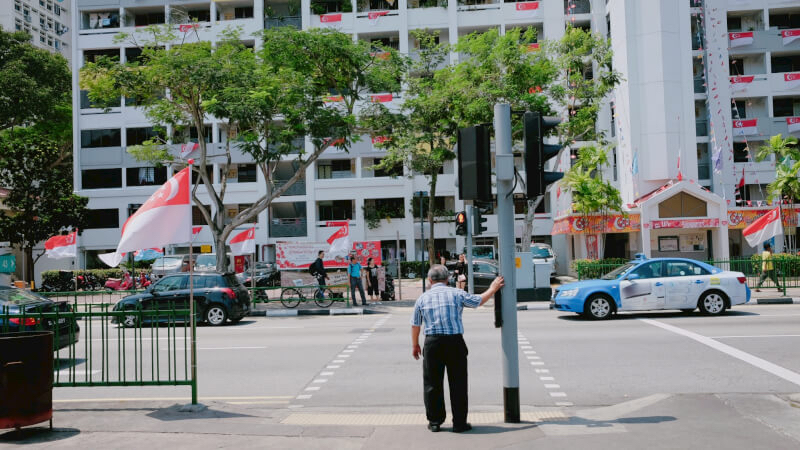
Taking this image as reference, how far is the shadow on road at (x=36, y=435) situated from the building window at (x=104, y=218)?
133ft

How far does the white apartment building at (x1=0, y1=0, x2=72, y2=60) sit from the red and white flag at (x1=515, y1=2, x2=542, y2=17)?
143ft

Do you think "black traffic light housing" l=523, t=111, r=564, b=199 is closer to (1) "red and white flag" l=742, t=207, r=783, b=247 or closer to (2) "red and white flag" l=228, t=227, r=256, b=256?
(2) "red and white flag" l=228, t=227, r=256, b=256

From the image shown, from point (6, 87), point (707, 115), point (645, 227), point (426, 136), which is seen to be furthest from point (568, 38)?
point (6, 87)

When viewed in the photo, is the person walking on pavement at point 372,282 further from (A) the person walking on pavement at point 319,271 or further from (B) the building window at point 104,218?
(B) the building window at point 104,218

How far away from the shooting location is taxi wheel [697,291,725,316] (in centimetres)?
1622

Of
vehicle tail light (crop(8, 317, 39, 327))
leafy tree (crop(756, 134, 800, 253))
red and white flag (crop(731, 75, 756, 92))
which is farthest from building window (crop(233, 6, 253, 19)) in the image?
vehicle tail light (crop(8, 317, 39, 327))

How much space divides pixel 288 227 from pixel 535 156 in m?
37.3

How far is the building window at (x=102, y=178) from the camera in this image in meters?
44.9

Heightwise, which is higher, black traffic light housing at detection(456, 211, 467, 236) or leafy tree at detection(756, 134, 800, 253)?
leafy tree at detection(756, 134, 800, 253)

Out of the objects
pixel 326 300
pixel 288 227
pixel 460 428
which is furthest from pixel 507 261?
pixel 288 227

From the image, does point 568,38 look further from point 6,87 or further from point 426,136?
point 6,87

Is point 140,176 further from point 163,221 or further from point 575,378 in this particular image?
point 575,378

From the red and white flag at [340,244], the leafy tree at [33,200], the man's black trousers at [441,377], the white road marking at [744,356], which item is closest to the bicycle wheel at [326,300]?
the red and white flag at [340,244]

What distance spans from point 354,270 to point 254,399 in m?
13.0
